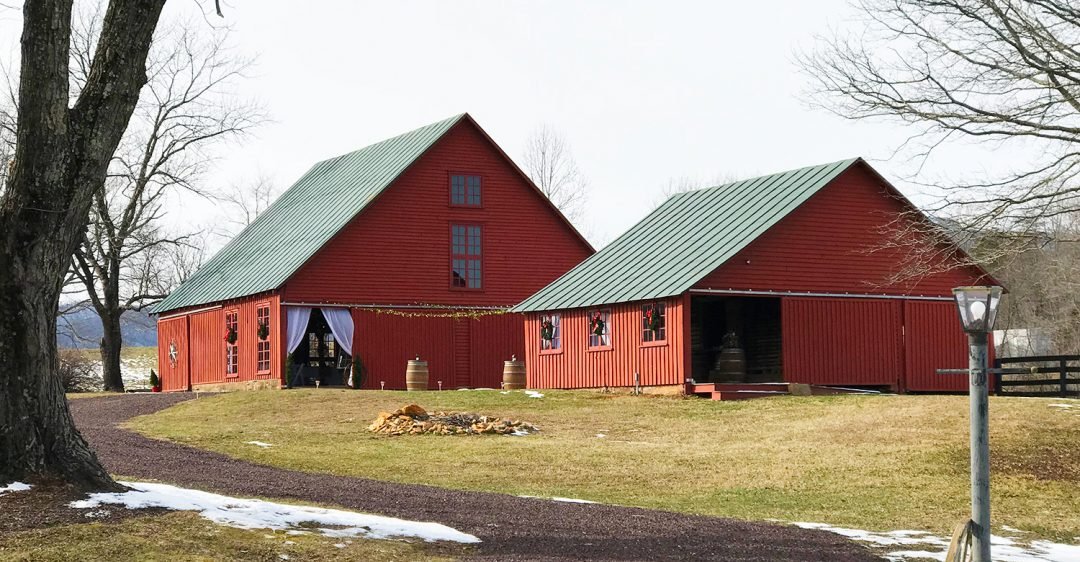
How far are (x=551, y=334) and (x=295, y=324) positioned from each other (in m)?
7.31

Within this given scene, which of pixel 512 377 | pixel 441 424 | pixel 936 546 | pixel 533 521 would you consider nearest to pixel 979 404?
pixel 936 546

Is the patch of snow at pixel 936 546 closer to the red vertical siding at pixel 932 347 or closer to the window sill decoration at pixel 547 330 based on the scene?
the red vertical siding at pixel 932 347

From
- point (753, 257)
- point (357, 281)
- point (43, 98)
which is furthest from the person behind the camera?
point (357, 281)

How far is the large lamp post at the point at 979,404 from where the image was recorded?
1210 cm

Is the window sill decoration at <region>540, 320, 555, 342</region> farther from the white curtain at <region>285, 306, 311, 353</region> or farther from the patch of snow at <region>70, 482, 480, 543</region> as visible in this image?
the patch of snow at <region>70, 482, 480, 543</region>

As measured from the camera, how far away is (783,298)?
3397cm

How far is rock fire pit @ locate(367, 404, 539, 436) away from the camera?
2750 cm

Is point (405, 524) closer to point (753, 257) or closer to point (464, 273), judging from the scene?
point (753, 257)

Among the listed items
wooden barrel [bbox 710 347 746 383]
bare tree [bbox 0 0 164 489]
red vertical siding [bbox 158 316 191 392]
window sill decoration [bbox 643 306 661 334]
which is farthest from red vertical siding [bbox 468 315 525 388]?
bare tree [bbox 0 0 164 489]

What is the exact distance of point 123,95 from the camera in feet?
46.1

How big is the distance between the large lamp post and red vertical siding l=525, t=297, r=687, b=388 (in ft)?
67.1

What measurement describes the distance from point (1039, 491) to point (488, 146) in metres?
24.9

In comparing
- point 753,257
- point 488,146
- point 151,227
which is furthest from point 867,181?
point 151,227

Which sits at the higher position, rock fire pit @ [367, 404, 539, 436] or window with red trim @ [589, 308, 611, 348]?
window with red trim @ [589, 308, 611, 348]
